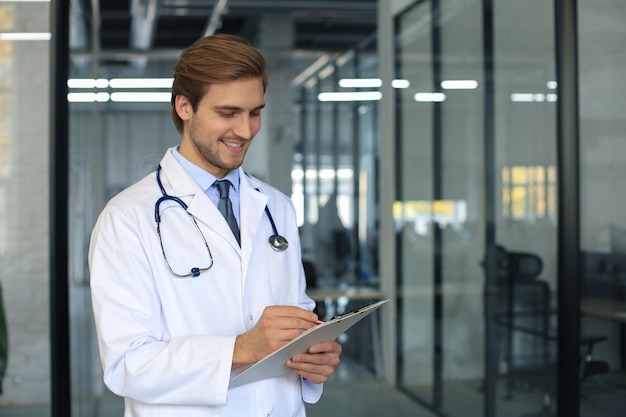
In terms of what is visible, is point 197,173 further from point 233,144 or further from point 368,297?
point 368,297

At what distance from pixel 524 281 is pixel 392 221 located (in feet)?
7.11

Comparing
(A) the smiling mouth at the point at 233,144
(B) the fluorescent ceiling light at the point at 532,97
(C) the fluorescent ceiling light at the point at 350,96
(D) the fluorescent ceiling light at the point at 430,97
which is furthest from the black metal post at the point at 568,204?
(C) the fluorescent ceiling light at the point at 350,96

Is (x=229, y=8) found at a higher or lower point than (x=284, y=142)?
higher

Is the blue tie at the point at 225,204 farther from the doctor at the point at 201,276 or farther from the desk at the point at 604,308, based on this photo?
the desk at the point at 604,308

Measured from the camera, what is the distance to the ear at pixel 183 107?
6.00 ft

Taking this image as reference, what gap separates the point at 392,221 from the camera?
668cm

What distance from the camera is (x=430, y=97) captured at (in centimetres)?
601

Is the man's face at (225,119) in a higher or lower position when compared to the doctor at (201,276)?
higher

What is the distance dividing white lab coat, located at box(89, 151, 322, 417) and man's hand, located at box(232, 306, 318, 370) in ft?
0.10

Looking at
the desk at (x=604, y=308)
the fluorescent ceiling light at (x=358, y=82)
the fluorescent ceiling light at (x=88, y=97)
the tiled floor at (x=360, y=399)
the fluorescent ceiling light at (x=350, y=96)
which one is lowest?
the tiled floor at (x=360, y=399)

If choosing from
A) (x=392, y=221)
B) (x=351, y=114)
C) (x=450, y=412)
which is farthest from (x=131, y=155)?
(x=351, y=114)

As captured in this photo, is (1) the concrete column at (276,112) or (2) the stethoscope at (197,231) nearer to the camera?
(2) the stethoscope at (197,231)

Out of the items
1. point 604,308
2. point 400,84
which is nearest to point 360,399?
point 400,84

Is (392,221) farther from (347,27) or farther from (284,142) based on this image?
(347,27)
